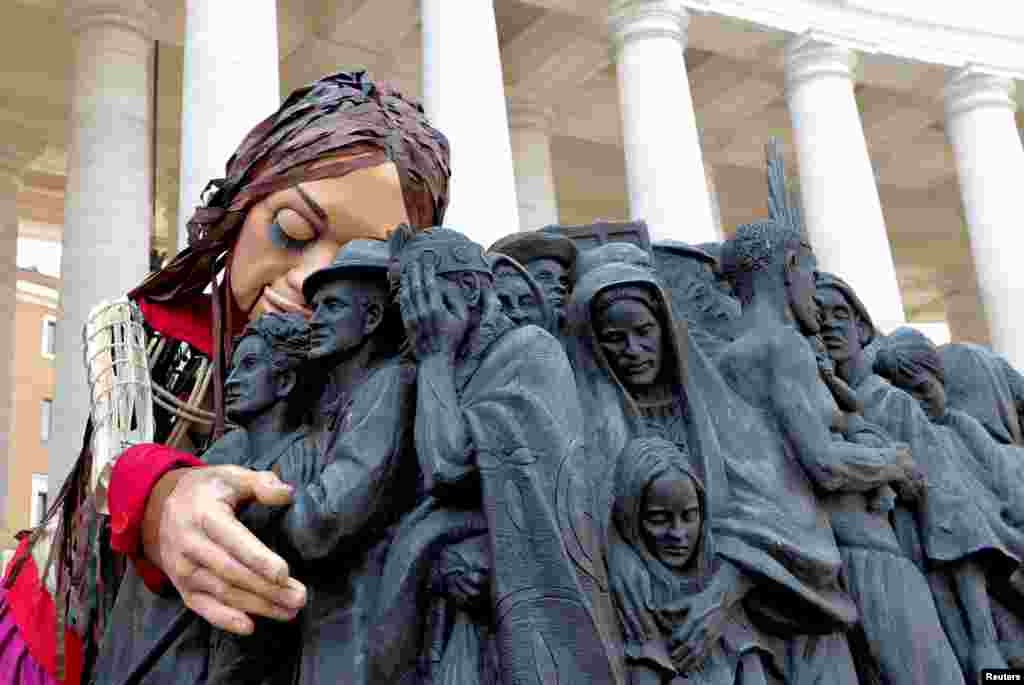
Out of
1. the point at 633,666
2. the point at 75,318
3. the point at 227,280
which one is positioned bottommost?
the point at 633,666

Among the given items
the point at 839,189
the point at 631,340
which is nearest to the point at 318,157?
the point at 631,340

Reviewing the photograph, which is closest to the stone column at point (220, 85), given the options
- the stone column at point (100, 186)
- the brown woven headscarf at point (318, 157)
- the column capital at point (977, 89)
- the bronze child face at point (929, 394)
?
the stone column at point (100, 186)

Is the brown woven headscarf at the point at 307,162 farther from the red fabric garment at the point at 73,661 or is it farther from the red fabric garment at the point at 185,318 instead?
the red fabric garment at the point at 73,661

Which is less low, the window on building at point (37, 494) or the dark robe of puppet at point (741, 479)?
the window on building at point (37, 494)

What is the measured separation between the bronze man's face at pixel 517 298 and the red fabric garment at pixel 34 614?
6.71 feet

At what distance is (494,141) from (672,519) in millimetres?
15654

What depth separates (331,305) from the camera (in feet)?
11.1

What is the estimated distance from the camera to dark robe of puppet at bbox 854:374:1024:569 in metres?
3.80

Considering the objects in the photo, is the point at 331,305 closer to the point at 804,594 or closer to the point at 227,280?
the point at 227,280

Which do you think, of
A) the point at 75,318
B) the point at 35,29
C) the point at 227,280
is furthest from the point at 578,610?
the point at 35,29

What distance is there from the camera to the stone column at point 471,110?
1753cm

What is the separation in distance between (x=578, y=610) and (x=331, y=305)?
3.95 feet

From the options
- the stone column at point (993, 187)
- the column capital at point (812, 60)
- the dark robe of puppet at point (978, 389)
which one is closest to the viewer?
the dark robe of puppet at point (978, 389)

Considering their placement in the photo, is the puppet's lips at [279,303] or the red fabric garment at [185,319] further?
the red fabric garment at [185,319]
